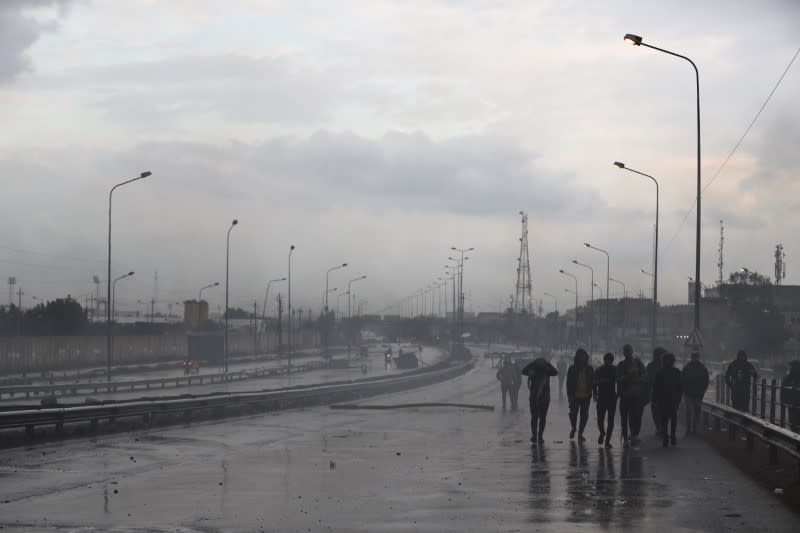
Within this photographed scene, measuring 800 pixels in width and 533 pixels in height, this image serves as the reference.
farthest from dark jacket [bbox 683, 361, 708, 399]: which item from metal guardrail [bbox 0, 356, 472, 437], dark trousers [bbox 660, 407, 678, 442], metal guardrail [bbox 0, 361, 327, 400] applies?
metal guardrail [bbox 0, 361, 327, 400]

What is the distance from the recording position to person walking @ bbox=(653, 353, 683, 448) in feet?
69.3

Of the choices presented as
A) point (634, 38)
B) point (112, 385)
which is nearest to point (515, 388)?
point (634, 38)

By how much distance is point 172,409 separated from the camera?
27.9 m

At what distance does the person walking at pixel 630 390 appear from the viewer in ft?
68.6

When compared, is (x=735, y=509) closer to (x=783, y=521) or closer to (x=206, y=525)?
(x=783, y=521)

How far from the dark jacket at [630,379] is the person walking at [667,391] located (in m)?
0.32

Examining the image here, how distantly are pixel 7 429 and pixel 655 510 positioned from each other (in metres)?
13.8

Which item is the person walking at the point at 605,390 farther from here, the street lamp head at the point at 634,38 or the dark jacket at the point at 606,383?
the street lamp head at the point at 634,38

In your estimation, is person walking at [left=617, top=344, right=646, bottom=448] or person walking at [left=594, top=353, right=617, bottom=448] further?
person walking at [left=594, top=353, right=617, bottom=448]

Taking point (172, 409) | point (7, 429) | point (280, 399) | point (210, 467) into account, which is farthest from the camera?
point (280, 399)

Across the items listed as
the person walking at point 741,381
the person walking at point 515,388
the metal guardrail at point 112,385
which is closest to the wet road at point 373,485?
the person walking at point 741,381

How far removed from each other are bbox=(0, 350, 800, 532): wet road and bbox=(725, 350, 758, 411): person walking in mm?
2455

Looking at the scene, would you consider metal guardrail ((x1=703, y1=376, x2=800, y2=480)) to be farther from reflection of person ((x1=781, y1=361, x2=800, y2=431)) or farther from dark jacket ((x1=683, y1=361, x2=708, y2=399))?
dark jacket ((x1=683, y1=361, x2=708, y2=399))

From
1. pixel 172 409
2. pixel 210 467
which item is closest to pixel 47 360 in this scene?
pixel 172 409
